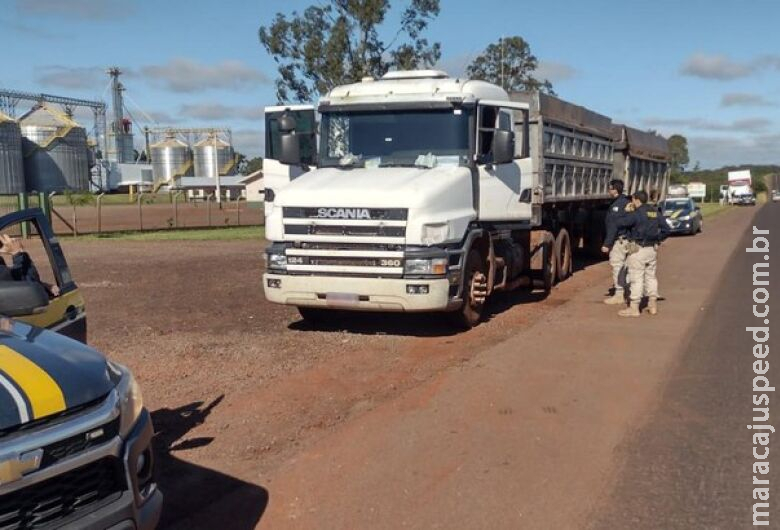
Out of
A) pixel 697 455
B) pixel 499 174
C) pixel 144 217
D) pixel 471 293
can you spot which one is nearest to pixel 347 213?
pixel 471 293

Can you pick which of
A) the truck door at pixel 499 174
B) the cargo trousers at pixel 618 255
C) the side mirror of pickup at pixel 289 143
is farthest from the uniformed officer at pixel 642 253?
the side mirror of pickup at pixel 289 143

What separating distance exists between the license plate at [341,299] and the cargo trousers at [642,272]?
4087 mm

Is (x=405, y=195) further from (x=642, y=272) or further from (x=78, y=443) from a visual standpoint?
(x=78, y=443)

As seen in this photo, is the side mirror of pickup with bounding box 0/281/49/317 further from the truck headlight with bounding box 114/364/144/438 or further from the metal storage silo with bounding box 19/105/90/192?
the metal storage silo with bounding box 19/105/90/192

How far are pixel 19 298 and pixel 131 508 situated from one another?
131 centimetres

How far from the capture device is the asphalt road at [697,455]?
4.14 metres

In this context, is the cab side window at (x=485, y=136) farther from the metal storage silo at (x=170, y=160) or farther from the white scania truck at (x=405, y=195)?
the metal storage silo at (x=170, y=160)

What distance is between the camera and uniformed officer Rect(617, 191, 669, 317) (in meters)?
10.4

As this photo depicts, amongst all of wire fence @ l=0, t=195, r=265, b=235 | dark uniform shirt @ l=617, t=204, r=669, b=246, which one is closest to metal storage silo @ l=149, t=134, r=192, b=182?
wire fence @ l=0, t=195, r=265, b=235

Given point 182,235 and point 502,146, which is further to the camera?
point 182,235

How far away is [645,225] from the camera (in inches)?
410

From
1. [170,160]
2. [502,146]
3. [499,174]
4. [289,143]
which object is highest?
[170,160]

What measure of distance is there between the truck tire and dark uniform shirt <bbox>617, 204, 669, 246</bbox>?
2.33 m

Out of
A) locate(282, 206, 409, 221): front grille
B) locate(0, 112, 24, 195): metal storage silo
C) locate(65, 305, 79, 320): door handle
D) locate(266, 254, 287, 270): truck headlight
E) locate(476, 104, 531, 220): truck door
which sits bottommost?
locate(266, 254, 287, 270): truck headlight
